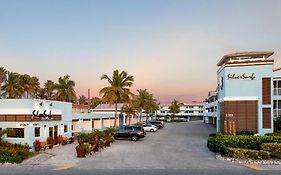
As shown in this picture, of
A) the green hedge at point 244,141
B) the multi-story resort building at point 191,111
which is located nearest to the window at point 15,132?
the green hedge at point 244,141

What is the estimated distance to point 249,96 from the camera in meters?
38.1

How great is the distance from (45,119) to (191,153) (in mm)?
13817

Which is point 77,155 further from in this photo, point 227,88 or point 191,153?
point 227,88

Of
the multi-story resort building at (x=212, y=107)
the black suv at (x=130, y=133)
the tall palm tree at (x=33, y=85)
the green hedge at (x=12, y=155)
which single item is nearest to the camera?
the green hedge at (x=12, y=155)

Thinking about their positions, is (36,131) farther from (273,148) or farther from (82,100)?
(82,100)

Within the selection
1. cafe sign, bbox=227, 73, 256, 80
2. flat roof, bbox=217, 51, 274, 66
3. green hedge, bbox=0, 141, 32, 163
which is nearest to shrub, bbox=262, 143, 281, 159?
cafe sign, bbox=227, 73, 256, 80

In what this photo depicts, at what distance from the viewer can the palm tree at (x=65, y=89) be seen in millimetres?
74250

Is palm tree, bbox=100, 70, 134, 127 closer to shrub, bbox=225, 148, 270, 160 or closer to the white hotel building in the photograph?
the white hotel building

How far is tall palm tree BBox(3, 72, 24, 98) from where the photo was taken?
208 feet

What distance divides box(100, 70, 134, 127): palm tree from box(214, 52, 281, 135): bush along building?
1667 centimetres

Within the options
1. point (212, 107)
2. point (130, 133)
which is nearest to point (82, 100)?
point (212, 107)

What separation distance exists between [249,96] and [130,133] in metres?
14.5

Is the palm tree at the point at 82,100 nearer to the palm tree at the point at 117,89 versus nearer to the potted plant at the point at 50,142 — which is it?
the palm tree at the point at 117,89

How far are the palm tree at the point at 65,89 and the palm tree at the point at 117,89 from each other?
2589cm
